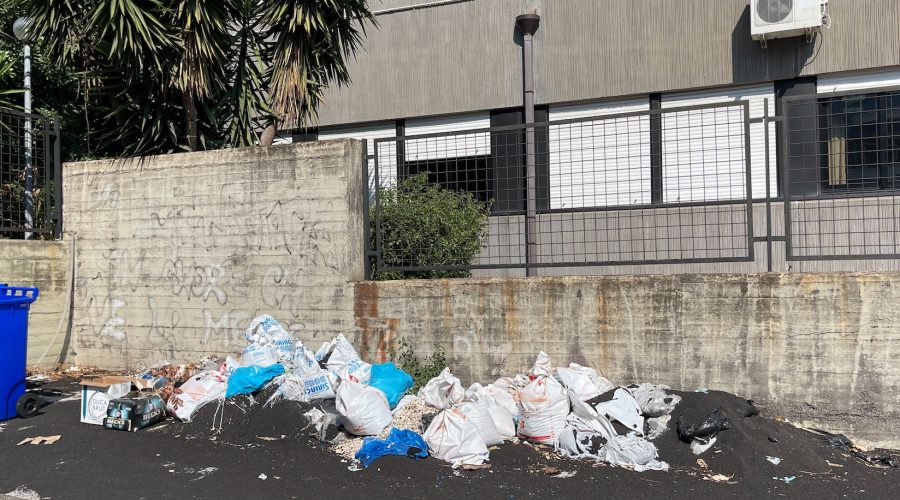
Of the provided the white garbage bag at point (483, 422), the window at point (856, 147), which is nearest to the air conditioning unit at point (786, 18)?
the window at point (856, 147)

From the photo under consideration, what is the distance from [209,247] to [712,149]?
5.65 metres

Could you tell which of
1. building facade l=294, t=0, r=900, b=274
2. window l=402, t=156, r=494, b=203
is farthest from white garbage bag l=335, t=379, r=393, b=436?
window l=402, t=156, r=494, b=203

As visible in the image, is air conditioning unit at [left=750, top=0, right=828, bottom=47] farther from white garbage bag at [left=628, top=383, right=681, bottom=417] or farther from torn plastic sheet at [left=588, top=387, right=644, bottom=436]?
torn plastic sheet at [left=588, top=387, right=644, bottom=436]

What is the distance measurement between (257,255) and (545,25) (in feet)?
20.2

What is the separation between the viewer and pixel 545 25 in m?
10.9

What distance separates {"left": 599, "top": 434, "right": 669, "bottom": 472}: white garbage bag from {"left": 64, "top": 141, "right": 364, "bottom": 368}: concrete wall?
3000 mm

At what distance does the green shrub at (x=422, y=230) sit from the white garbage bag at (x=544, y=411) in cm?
201

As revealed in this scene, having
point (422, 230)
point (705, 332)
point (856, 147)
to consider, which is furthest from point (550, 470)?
point (856, 147)

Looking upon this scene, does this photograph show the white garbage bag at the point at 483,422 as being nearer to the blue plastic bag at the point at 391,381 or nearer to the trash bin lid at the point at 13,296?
the blue plastic bag at the point at 391,381

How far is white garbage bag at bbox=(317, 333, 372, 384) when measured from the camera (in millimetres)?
6297

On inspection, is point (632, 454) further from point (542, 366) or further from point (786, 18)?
point (786, 18)

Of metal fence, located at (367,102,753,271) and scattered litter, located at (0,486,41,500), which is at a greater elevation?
metal fence, located at (367,102,753,271)

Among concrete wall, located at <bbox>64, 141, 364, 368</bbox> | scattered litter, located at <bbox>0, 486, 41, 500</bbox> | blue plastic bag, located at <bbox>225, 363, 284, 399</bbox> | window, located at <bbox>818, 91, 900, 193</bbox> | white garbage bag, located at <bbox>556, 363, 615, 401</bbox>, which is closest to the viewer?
scattered litter, located at <bbox>0, 486, 41, 500</bbox>

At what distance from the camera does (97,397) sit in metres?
6.36
